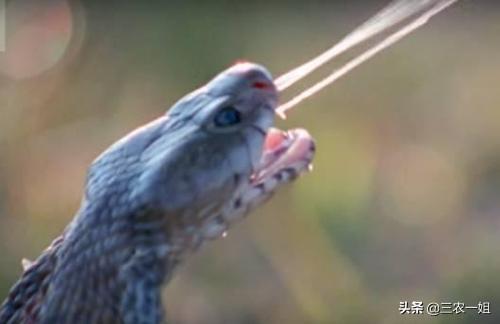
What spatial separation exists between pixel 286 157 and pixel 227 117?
188 mm

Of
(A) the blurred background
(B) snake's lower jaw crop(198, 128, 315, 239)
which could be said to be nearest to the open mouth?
(B) snake's lower jaw crop(198, 128, 315, 239)

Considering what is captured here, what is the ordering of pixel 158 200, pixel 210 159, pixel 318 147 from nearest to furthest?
1. pixel 158 200
2. pixel 210 159
3. pixel 318 147

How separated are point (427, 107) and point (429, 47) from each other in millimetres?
953

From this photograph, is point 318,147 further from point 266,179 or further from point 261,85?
point 266,179

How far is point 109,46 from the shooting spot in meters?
8.63

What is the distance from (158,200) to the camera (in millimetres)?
3117

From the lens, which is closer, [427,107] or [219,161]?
[219,161]

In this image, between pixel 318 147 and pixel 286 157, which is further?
pixel 318 147

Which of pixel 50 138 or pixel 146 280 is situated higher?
pixel 50 138

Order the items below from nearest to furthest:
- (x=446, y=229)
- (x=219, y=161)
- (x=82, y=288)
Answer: (x=82, y=288) → (x=219, y=161) → (x=446, y=229)

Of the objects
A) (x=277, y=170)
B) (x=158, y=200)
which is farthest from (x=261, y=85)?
(x=158, y=200)

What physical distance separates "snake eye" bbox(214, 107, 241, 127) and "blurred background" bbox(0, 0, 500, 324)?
195 cm

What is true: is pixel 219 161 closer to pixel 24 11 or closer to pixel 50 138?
pixel 50 138

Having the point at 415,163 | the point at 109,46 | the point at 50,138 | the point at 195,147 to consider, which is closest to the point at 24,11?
the point at 109,46
